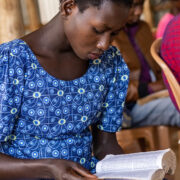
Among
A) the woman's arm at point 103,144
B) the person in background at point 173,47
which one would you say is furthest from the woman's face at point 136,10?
the woman's arm at point 103,144

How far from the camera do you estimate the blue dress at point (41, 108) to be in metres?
1.24

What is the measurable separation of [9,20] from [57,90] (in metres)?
1.20

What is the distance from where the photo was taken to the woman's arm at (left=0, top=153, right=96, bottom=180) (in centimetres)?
119

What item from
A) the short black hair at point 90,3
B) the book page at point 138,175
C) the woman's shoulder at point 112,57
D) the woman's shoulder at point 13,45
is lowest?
the book page at point 138,175

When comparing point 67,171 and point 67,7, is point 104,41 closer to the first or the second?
point 67,7

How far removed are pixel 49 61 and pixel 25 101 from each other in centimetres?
16

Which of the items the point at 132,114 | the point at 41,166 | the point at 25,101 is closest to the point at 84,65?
the point at 25,101

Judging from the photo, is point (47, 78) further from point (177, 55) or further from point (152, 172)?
point (177, 55)

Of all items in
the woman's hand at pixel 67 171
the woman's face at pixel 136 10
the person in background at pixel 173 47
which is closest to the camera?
the woman's hand at pixel 67 171

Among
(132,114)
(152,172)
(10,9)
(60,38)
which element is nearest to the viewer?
(152,172)

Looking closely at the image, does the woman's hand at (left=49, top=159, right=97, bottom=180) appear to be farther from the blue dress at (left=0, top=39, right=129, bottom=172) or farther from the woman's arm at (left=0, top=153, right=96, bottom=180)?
the blue dress at (left=0, top=39, right=129, bottom=172)

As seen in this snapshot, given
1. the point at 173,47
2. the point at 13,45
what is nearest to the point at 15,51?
the point at 13,45

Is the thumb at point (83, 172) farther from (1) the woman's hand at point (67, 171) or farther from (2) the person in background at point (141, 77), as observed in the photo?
(2) the person in background at point (141, 77)

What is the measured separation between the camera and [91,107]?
4.52 feet
